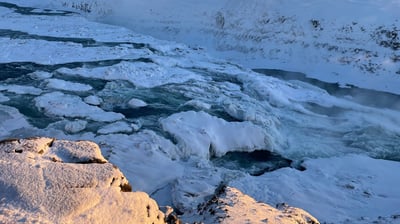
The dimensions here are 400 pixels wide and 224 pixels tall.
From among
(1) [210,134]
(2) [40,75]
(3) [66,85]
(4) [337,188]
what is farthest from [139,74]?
(4) [337,188]

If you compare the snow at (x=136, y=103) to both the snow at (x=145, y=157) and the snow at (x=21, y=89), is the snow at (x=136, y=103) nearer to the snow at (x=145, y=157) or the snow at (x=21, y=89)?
the snow at (x=145, y=157)

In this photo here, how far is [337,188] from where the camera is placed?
730 centimetres

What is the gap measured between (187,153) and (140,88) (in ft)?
12.9

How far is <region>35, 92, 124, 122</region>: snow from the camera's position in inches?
362

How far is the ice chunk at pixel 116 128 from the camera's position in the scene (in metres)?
8.52

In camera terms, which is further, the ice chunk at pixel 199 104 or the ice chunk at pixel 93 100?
the ice chunk at pixel 199 104

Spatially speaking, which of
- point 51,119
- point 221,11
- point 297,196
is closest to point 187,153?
point 297,196

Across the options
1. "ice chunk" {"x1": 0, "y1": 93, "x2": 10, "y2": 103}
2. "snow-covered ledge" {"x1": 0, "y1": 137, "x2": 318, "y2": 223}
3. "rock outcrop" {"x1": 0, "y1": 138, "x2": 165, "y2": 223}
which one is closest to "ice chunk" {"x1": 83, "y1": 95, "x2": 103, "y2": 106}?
"ice chunk" {"x1": 0, "y1": 93, "x2": 10, "y2": 103}

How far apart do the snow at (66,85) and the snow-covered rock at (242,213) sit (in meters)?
6.65

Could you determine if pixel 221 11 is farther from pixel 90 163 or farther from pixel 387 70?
pixel 90 163

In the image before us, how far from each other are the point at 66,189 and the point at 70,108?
6.09m

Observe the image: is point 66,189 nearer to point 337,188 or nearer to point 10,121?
point 337,188

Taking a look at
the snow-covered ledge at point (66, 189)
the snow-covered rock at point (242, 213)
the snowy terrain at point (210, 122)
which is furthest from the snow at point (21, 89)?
the snow-covered rock at point (242, 213)

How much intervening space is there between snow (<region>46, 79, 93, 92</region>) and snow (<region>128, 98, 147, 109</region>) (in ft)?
4.96
